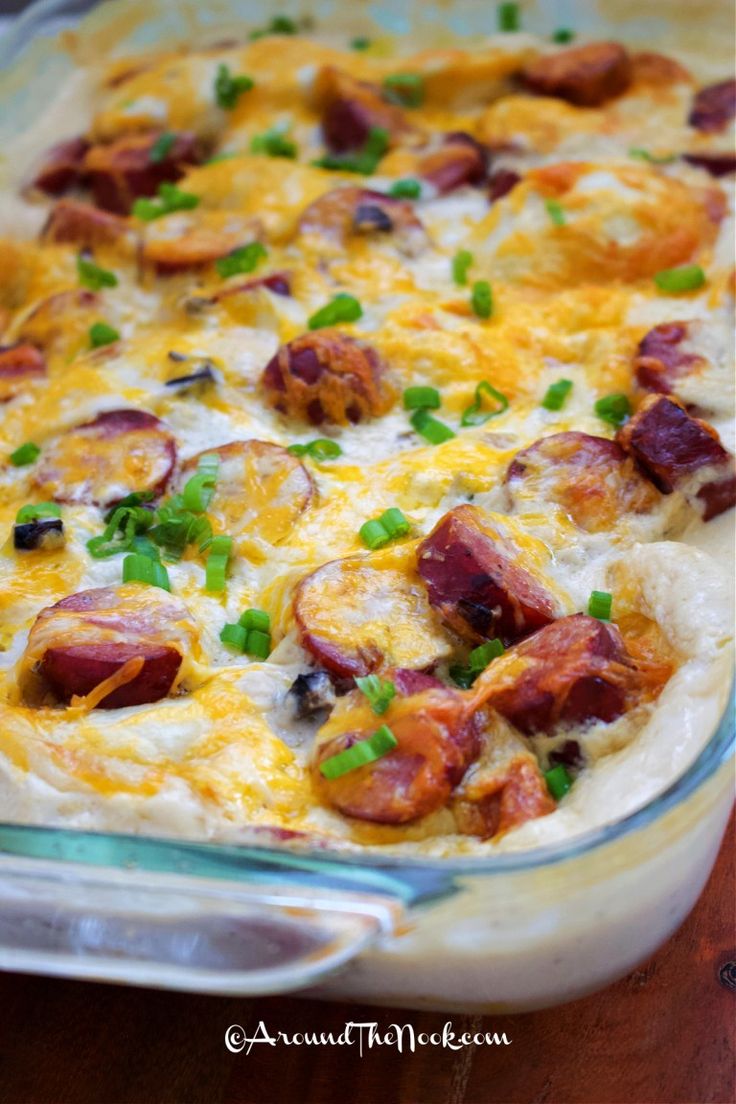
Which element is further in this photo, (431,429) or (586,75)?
(586,75)

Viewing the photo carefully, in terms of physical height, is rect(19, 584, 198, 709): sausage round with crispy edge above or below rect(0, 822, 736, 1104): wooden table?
above

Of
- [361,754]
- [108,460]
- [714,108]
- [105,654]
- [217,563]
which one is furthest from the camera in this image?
[714,108]

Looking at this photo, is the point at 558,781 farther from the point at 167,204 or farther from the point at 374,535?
the point at 167,204

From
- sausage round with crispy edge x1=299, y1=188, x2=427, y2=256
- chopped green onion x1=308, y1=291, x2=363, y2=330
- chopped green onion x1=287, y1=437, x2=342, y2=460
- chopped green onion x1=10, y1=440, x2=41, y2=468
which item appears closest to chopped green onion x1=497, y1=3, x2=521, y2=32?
sausage round with crispy edge x1=299, y1=188, x2=427, y2=256

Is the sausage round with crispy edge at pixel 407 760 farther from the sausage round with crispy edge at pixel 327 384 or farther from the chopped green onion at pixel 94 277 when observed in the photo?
the chopped green onion at pixel 94 277

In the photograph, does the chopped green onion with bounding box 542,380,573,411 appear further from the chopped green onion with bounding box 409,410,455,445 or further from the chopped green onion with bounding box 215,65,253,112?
the chopped green onion with bounding box 215,65,253,112

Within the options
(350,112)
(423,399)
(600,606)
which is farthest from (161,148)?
(600,606)
